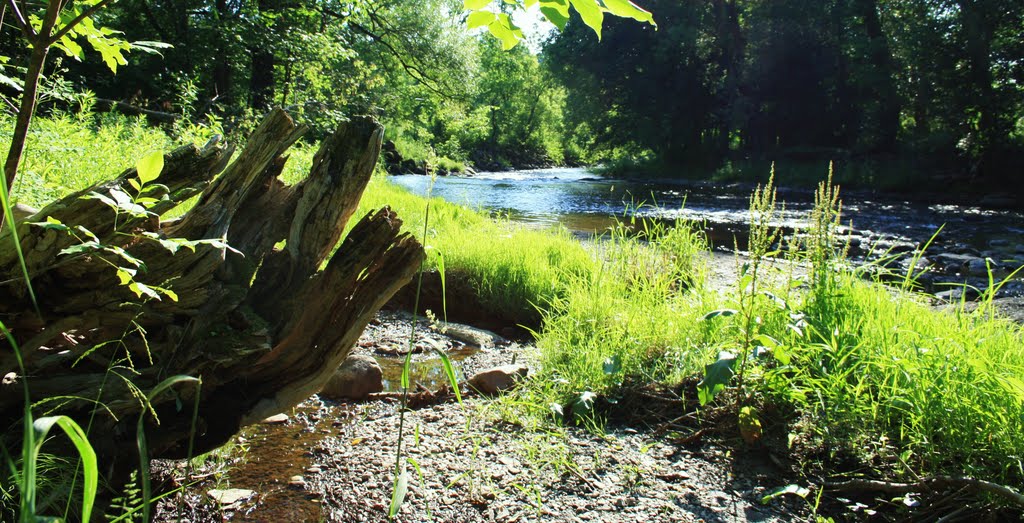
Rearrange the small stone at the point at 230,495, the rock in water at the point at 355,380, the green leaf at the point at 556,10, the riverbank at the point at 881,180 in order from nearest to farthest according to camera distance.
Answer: the green leaf at the point at 556,10 → the small stone at the point at 230,495 → the rock in water at the point at 355,380 → the riverbank at the point at 881,180

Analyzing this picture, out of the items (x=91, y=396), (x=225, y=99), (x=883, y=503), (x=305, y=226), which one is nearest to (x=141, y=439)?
(x=91, y=396)

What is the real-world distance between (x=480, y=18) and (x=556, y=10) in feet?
0.60

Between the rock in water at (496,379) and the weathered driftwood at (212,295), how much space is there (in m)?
1.42

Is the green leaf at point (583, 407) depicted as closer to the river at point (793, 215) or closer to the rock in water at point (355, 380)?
the rock in water at point (355, 380)

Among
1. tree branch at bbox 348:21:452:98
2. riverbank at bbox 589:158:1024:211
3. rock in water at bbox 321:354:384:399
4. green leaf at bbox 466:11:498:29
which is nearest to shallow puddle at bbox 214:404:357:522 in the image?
rock in water at bbox 321:354:384:399

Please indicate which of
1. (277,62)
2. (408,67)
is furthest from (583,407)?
(408,67)

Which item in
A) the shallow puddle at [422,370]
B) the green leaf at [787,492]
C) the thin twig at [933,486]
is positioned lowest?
the shallow puddle at [422,370]

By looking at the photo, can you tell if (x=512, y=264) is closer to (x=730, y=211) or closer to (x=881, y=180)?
(x=730, y=211)

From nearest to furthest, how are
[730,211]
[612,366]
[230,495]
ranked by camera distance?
[230,495] < [612,366] < [730,211]

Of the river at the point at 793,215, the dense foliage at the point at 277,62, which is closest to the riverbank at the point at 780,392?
the river at the point at 793,215

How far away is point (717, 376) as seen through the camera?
8.42ft

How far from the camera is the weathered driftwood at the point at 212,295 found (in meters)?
1.88

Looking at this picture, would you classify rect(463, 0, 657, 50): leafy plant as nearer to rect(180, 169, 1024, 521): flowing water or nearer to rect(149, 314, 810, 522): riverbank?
rect(149, 314, 810, 522): riverbank

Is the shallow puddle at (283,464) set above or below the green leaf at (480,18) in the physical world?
below
